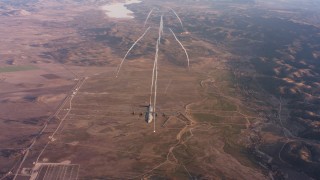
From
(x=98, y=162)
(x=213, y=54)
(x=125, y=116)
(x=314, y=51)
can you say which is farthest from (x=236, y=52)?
(x=98, y=162)

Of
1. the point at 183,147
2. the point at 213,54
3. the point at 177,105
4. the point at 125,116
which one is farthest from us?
the point at 213,54

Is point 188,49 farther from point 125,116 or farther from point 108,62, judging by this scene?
point 125,116

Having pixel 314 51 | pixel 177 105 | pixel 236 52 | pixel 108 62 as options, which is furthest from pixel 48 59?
pixel 314 51

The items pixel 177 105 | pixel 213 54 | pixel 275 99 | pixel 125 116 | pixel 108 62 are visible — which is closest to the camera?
pixel 125 116

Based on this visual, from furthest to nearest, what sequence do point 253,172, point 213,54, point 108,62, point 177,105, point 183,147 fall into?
point 213,54, point 108,62, point 177,105, point 183,147, point 253,172

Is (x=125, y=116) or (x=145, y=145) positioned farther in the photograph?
(x=125, y=116)

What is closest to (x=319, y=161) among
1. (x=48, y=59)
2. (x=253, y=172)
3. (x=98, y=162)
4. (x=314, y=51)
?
(x=253, y=172)

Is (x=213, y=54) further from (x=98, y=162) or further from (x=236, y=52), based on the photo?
(x=98, y=162)

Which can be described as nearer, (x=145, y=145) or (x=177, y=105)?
(x=145, y=145)

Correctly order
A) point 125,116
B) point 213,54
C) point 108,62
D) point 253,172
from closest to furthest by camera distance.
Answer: point 253,172, point 125,116, point 108,62, point 213,54
